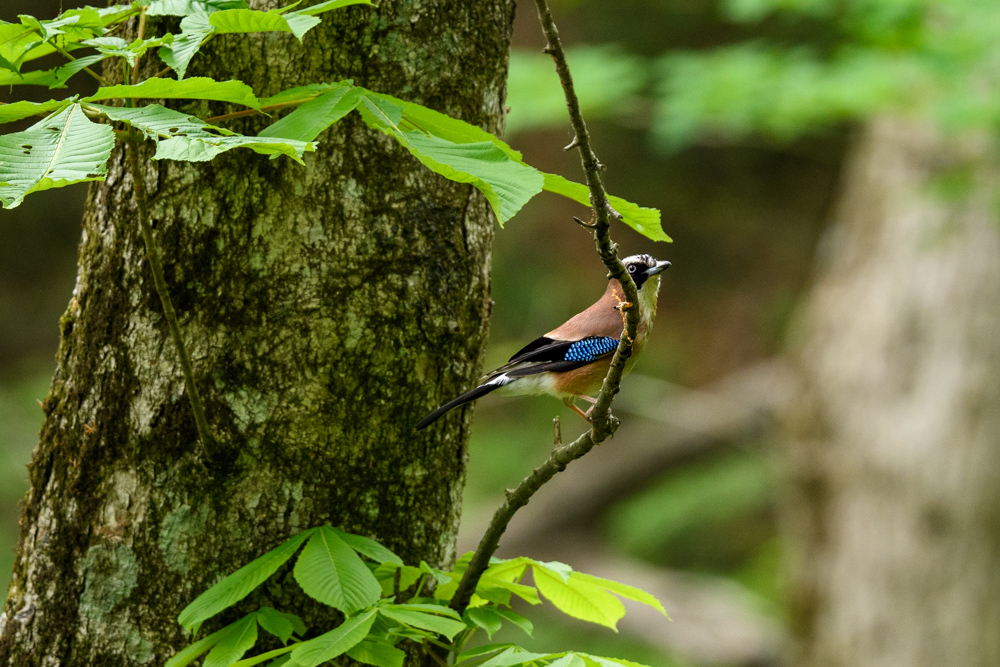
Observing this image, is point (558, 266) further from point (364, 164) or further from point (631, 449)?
point (364, 164)

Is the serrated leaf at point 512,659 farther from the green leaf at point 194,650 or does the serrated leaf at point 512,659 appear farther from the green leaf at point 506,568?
the green leaf at point 194,650

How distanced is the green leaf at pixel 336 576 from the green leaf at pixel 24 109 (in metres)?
0.91

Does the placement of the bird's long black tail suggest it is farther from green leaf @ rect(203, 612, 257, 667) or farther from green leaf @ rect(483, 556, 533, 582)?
green leaf @ rect(203, 612, 257, 667)

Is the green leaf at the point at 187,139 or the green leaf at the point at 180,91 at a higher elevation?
the green leaf at the point at 180,91

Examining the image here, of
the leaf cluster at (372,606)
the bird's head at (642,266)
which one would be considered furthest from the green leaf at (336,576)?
the bird's head at (642,266)

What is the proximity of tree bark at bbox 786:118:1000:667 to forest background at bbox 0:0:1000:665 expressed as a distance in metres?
0.35

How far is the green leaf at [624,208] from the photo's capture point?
1790 mm

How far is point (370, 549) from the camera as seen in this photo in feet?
6.27

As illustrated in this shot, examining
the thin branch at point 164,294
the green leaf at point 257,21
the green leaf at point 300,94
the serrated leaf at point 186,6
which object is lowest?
the thin branch at point 164,294

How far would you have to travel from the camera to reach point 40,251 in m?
10.6

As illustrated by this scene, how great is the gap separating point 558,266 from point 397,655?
Answer: 39.0 ft

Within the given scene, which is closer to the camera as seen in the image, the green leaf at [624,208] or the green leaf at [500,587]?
the green leaf at [624,208]

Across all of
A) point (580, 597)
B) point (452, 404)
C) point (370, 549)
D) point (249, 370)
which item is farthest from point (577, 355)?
point (370, 549)

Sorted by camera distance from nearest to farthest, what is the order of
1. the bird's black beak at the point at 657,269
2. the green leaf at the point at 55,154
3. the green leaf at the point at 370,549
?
1. the green leaf at the point at 55,154
2. the green leaf at the point at 370,549
3. the bird's black beak at the point at 657,269
